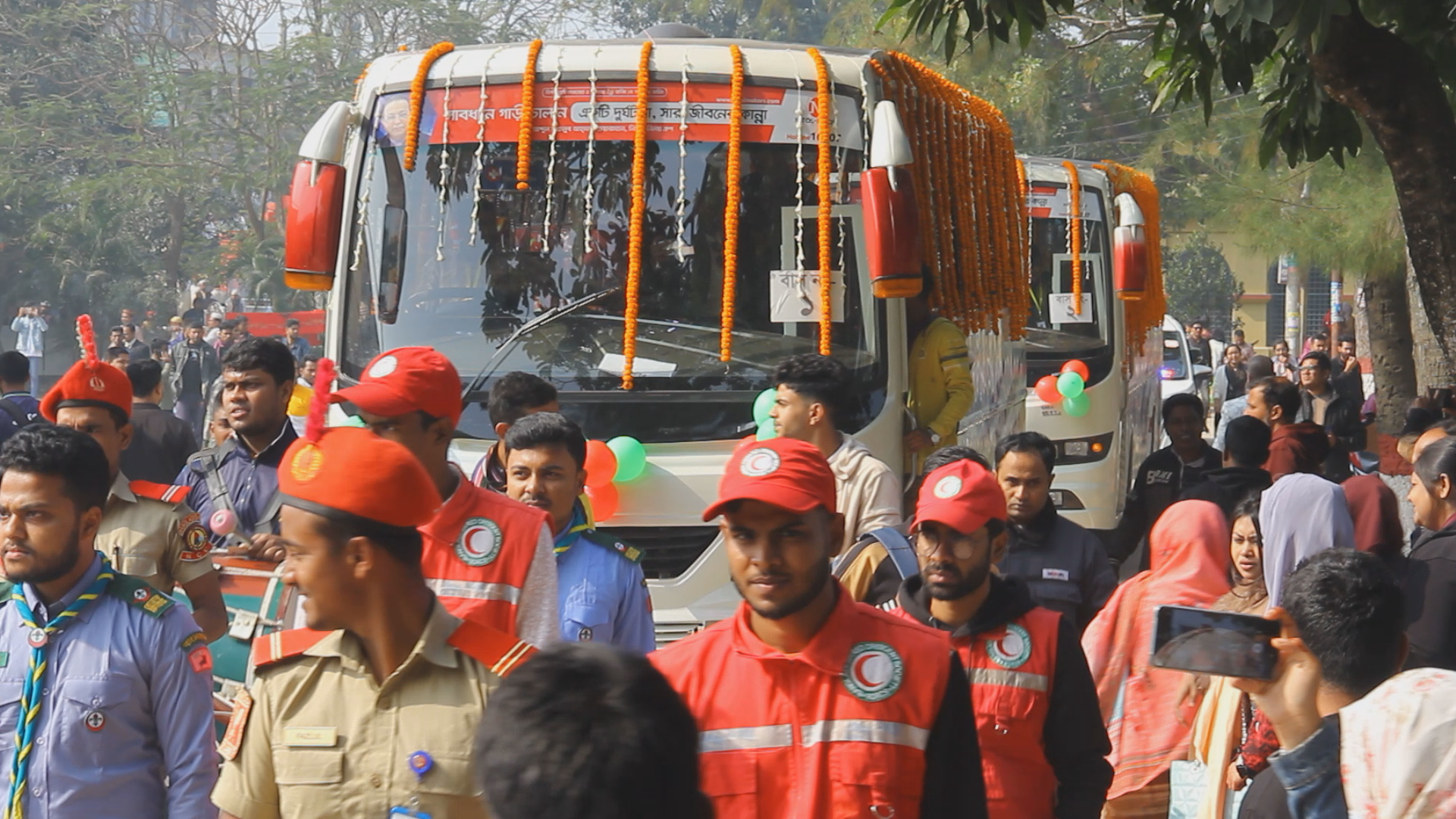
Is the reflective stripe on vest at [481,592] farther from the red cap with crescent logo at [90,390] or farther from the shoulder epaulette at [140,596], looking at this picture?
the red cap with crescent logo at [90,390]

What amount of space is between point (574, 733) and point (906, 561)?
2.74m

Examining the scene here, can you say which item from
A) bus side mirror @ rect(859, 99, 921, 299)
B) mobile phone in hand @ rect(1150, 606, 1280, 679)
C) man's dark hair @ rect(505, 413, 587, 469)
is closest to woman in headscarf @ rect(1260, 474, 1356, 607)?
man's dark hair @ rect(505, 413, 587, 469)

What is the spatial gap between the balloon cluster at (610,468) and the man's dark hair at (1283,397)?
3835 mm

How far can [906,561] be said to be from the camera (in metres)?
4.48

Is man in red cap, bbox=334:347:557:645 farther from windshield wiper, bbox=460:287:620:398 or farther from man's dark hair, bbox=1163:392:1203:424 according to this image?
man's dark hair, bbox=1163:392:1203:424

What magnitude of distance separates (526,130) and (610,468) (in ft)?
5.00

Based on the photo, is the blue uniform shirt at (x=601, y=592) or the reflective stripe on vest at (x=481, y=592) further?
the blue uniform shirt at (x=601, y=592)

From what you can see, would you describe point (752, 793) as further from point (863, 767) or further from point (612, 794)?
point (612, 794)

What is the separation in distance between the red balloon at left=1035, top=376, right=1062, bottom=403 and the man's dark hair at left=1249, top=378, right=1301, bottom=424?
151 inches

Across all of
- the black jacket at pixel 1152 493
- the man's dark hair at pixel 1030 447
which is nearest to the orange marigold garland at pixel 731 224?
the man's dark hair at pixel 1030 447

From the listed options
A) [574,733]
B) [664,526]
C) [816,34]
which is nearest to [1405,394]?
[664,526]

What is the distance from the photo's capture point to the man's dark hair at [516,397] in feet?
19.8

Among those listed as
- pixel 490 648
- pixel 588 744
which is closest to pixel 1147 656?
pixel 490 648

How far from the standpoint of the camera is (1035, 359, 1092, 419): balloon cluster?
1305cm
